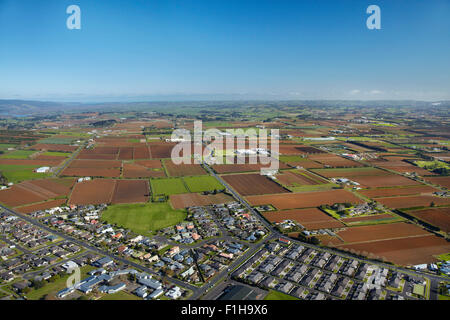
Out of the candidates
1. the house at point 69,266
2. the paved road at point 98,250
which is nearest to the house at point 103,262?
the paved road at point 98,250

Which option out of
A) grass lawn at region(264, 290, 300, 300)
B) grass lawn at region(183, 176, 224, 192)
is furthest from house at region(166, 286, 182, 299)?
grass lawn at region(183, 176, 224, 192)

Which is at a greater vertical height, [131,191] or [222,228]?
[131,191]

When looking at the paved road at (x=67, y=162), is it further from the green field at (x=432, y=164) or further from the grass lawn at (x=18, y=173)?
the green field at (x=432, y=164)

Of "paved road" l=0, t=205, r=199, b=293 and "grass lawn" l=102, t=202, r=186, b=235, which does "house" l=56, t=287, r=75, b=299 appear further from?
"grass lawn" l=102, t=202, r=186, b=235

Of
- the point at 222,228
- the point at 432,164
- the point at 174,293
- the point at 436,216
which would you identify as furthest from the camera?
the point at 432,164

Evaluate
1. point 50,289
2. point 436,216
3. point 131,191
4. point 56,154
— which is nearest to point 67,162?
point 56,154

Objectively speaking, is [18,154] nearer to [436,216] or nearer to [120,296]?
[120,296]

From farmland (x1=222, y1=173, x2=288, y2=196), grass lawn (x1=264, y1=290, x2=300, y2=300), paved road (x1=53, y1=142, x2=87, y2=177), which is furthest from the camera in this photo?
paved road (x1=53, y1=142, x2=87, y2=177)

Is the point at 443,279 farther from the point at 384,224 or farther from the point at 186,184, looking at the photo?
the point at 186,184
